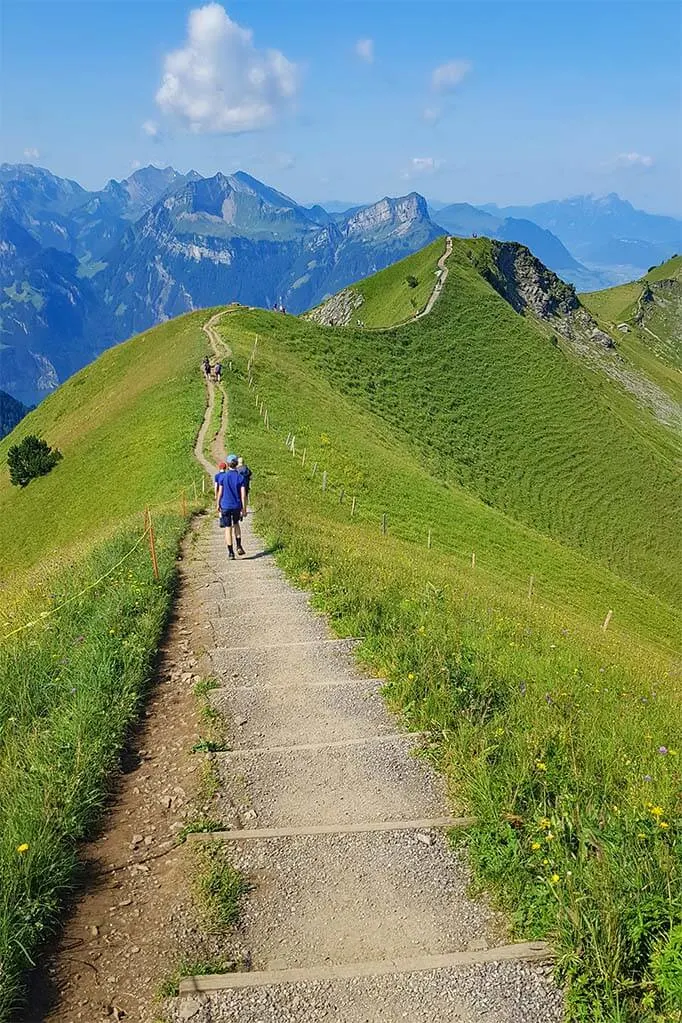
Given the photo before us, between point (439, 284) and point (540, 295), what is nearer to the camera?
point (439, 284)

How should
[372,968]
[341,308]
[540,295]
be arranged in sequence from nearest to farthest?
1. [372,968]
2. [341,308]
3. [540,295]

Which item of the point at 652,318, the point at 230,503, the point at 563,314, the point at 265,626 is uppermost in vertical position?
the point at 652,318

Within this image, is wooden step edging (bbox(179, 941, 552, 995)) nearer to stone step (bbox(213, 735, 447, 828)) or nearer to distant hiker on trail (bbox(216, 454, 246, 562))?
stone step (bbox(213, 735, 447, 828))

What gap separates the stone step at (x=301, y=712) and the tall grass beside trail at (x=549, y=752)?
41 centimetres

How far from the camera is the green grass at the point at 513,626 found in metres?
5.51

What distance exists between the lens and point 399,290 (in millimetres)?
98188

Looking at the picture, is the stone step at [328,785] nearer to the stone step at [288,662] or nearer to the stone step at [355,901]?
the stone step at [355,901]

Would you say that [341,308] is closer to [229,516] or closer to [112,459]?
[112,459]

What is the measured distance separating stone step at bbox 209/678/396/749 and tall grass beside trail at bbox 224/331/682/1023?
1.36 ft

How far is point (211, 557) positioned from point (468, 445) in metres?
45.2

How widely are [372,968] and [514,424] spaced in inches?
2603

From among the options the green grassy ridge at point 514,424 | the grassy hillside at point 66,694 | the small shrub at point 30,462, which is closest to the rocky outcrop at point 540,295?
the green grassy ridge at point 514,424

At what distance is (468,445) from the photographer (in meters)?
61.3

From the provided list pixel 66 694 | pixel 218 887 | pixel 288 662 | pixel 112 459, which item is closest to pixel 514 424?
pixel 112 459
